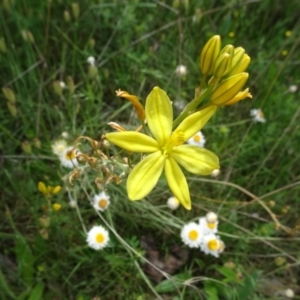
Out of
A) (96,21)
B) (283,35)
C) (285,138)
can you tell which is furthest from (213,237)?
A: (283,35)

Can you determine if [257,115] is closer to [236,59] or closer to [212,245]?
[212,245]

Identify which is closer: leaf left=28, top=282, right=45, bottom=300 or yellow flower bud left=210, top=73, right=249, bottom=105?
yellow flower bud left=210, top=73, right=249, bottom=105

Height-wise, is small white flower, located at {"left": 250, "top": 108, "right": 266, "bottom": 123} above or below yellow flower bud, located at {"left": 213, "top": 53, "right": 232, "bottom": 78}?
above

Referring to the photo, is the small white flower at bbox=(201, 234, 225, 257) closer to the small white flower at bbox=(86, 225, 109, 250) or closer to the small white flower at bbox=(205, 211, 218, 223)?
the small white flower at bbox=(205, 211, 218, 223)

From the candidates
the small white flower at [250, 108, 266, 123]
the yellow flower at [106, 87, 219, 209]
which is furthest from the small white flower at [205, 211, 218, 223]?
the yellow flower at [106, 87, 219, 209]

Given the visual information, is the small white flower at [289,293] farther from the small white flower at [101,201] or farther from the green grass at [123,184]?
the small white flower at [101,201]

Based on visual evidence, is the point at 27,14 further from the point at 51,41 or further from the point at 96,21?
the point at 96,21
